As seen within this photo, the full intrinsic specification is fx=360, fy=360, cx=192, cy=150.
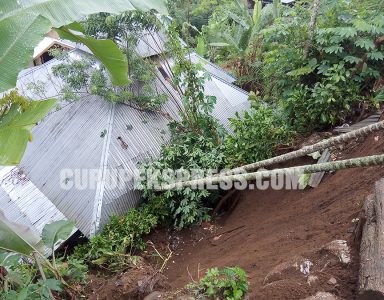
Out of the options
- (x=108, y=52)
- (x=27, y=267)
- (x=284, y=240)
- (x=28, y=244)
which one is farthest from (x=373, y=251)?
(x=27, y=267)

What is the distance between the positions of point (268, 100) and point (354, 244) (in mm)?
5418

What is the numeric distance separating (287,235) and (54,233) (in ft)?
7.64

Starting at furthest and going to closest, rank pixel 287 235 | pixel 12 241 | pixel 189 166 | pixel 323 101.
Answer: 1. pixel 189 166
2. pixel 323 101
3. pixel 287 235
4. pixel 12 241

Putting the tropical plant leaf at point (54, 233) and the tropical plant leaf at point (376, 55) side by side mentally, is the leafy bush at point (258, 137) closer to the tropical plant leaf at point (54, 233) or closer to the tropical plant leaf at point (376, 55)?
the tropical plant leaf at point (376, 55)

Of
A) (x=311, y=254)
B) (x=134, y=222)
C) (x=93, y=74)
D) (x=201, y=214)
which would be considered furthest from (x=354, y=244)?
(x=93, y=74)

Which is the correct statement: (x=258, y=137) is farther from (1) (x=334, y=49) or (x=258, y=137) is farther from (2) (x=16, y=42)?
(2) (x=16, y=42)

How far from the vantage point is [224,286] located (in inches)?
102

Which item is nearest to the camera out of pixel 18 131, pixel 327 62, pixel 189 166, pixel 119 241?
pixel 18 131

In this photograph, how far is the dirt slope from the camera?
2.41 m

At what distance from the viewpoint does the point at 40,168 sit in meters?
6.36

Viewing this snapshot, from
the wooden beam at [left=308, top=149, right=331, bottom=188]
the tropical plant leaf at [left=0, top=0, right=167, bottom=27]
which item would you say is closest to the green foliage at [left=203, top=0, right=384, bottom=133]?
the wooden beam at [left=308, top=149, right=331, bottom=188]

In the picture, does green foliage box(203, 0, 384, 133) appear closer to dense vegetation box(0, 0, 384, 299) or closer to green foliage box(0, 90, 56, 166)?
dense vegetation box(0, 0, 384, 299)

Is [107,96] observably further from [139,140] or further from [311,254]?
[311,254]

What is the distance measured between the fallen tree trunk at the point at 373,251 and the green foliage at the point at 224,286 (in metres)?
0.82
